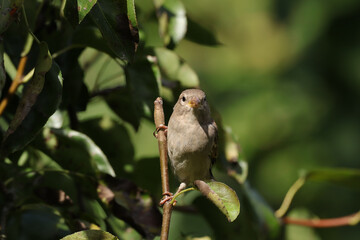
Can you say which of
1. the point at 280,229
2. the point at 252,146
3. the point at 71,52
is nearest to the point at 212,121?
the point at 280,229

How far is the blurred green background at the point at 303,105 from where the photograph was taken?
17.3 feet

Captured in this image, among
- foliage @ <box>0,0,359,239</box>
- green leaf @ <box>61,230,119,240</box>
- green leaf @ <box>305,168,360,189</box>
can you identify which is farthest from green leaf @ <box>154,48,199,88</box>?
green leaf @ <box>61,230,119,240</box>

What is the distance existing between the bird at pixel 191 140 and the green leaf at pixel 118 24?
675 millimetres

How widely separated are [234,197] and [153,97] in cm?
58

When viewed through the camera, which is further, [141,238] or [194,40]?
[194,40]

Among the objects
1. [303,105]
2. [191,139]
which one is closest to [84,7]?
[191,139]

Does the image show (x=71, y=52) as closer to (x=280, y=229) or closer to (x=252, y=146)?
(x=280, y=229)

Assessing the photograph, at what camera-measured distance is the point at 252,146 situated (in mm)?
5305

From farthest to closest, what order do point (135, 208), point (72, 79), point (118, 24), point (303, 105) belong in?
point (303, 105), point (72, 79), point (135, 208), point (118, 24)

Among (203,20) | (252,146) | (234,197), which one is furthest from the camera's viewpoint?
(203,20)

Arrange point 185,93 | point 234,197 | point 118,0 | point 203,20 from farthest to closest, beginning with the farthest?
point 203,20, point 185,93, point 118,0, point 234,197

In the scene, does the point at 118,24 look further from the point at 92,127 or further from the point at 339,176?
the point at 339,176

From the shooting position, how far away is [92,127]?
232 cm

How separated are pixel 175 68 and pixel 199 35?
26 cm
